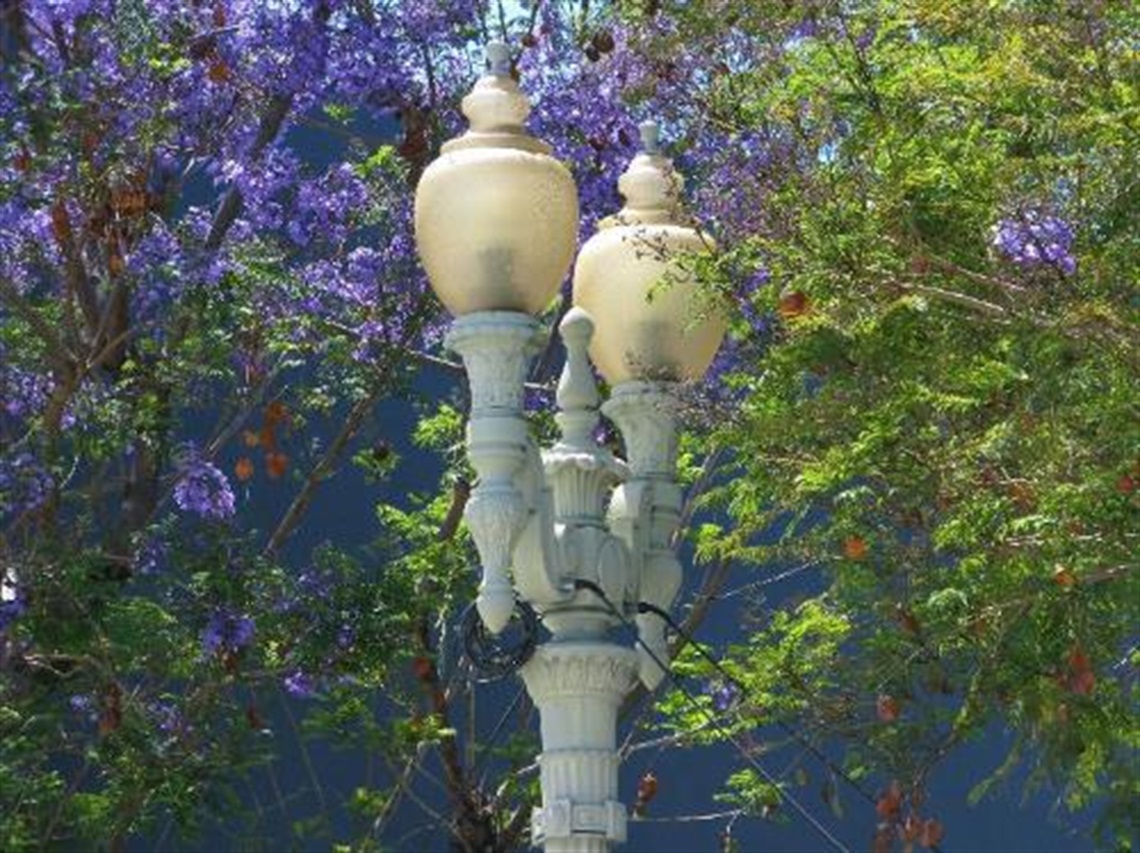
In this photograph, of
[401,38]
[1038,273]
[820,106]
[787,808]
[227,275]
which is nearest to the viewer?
[1038,273]

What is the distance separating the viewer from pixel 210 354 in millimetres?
13227

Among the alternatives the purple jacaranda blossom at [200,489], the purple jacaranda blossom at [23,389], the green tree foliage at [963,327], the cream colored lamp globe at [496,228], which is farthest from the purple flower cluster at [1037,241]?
the purple jacaranda blossom at [23,389]

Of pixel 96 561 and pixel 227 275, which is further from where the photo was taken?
pixel 227 275

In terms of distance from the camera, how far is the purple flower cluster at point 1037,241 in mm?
8367

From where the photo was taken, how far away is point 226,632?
12.8 metres

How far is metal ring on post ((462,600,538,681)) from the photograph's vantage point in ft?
23.2

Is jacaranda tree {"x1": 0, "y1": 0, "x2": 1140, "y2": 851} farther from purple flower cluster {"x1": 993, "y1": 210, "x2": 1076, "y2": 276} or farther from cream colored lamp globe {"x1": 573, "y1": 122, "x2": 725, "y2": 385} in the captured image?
cream colored lamp globe {"x1": 573, "y1": 122, "x2": 725, "y2": 385}

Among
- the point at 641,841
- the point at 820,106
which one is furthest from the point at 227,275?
the point at 641,841

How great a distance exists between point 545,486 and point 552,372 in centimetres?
814

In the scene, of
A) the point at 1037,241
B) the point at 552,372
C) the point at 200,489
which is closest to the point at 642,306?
the point at 1037,241

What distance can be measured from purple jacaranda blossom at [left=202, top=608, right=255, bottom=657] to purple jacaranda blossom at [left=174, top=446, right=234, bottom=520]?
598 mm

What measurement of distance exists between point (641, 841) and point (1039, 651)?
1145cm

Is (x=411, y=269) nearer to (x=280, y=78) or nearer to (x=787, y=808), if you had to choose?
(x=280, y=78)

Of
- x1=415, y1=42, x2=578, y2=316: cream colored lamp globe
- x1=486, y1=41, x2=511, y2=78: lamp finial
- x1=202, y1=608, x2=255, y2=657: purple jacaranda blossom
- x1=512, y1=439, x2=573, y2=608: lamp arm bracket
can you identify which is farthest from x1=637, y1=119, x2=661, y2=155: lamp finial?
x1=202, y1=608, x2=255, y2=657: purple jacaranda blossom
